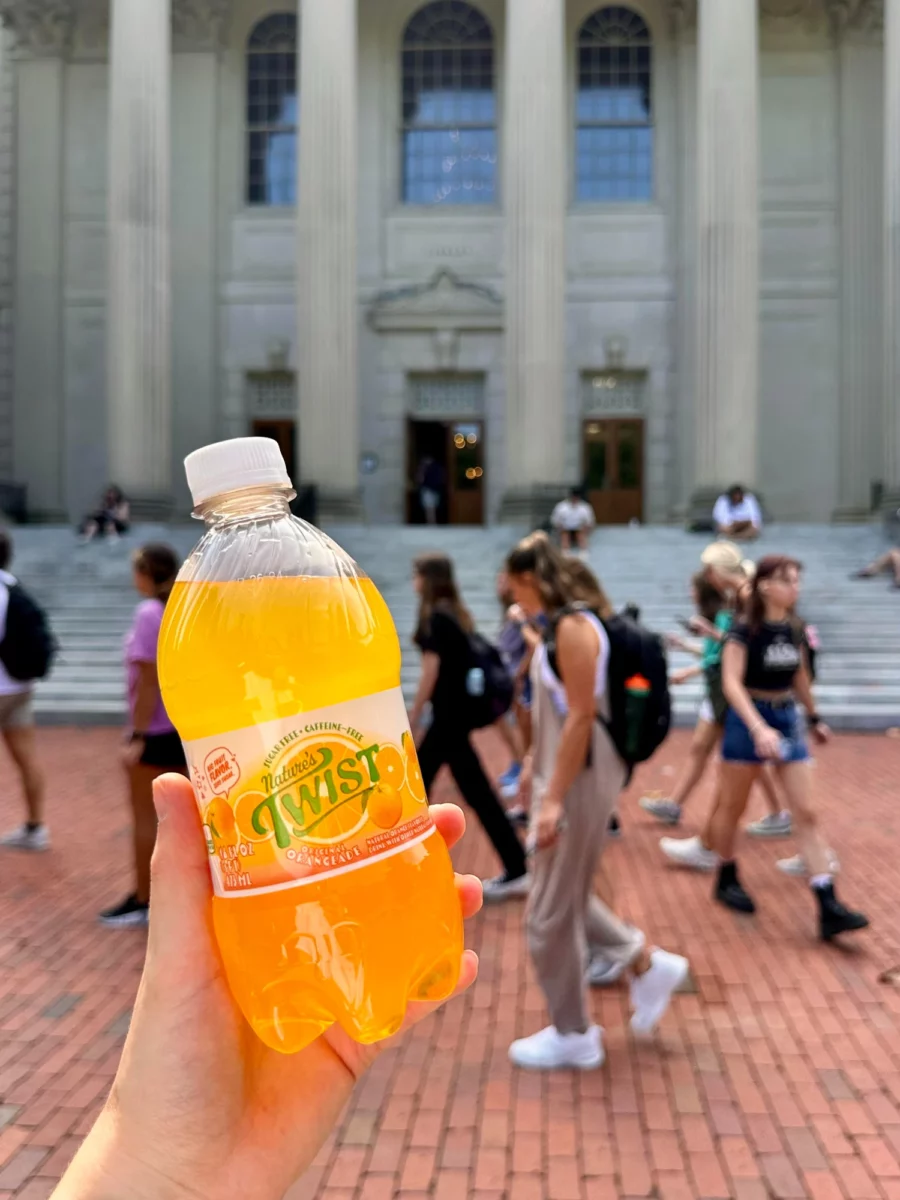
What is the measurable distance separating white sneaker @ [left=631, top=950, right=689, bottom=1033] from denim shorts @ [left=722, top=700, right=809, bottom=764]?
1487 millimetres

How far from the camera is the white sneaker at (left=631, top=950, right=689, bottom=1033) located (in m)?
4.13

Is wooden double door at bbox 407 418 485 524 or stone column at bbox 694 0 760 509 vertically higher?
stone column at bbox 694 0 760 509

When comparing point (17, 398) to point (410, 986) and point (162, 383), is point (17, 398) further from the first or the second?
point (410, 986)

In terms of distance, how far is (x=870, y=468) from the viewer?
80.4ft

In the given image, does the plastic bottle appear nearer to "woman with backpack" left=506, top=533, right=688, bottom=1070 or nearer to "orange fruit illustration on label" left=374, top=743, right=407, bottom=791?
"orange fruit illustration on label" left=374, top=743, right=407, bottom=791

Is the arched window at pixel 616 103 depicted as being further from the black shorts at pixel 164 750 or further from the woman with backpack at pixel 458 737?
the black shorts at pixel 164 750

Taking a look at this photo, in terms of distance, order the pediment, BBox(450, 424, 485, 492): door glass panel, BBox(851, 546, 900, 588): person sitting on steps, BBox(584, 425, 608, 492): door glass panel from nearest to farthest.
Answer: BBox(851, 546, 900, 588): person sitting on steps
the pediment
BBox(584, 425, 608, 492): door glass panel
BBox(450, 424, 485, 492): door glass panel

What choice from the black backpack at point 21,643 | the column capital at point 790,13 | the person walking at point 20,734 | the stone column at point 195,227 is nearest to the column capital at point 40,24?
the stone column at point 195,227

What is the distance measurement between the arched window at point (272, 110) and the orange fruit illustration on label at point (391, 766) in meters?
25.7

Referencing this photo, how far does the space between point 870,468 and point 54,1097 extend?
24202 millimetres

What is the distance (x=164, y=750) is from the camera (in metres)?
5.41

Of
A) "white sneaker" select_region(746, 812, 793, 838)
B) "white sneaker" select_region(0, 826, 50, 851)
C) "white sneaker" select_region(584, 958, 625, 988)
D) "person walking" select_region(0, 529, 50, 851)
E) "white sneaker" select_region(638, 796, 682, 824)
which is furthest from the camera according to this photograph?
"white sneaker" select_region(638, 796, 682, 824)

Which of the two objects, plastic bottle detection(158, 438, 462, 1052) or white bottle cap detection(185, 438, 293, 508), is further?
white bottle cap detection(185, 438, 293, 508)

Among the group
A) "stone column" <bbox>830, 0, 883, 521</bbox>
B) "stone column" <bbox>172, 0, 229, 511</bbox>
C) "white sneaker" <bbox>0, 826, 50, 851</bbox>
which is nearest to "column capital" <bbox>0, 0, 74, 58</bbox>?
"stone column" <bbox>172, 0, 229, 511</bbox>
